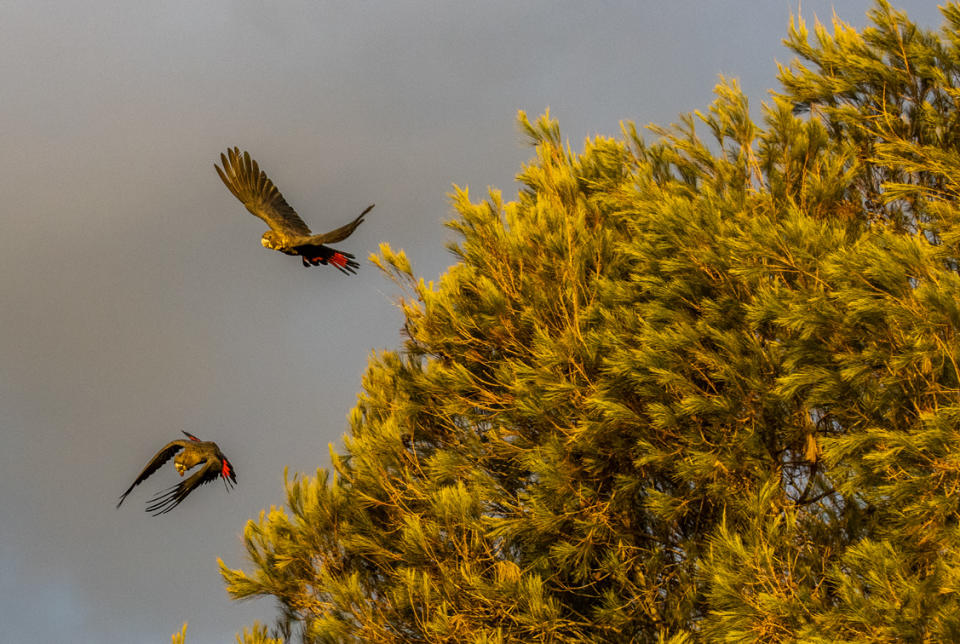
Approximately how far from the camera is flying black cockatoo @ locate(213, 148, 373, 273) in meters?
9.12

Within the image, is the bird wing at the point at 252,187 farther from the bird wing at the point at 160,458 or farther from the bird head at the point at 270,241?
the bird wing at the point at 160,458

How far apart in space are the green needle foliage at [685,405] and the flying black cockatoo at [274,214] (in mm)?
824

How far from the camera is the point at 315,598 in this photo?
9625 millimetres

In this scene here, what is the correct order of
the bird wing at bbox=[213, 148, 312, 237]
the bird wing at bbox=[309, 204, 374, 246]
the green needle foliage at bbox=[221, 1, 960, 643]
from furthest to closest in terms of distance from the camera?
the bird wing at bbox=[213, 148, 312, 237] → the bird wing at bbox=[309, 204, 374, 246] → the green needle foliage at bbox=[221, 1, 960, 643]

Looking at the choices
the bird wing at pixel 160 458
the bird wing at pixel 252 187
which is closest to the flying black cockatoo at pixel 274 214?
the bird wing at pixel 252 187

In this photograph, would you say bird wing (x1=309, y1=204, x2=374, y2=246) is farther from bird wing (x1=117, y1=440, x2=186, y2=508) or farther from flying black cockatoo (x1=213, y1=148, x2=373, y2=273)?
bird wing (x1=117, y1=440, x2=186, y2=508)

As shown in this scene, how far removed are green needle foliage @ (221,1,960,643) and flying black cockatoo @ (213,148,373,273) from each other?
824 mm

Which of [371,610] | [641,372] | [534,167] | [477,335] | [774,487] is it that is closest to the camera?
[774,487]

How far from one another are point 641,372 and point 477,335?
2151mm

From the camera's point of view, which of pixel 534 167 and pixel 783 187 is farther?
pixel 534 167

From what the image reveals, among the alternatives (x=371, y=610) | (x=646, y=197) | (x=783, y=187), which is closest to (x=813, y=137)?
(x=783, y=187)

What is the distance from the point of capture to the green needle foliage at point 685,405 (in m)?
6.76

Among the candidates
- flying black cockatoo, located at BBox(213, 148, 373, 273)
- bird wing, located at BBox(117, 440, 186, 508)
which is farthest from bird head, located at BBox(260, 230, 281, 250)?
bird wing, located at BBox(117, 440, 186, 508)

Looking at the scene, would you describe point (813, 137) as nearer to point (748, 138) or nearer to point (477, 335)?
point (748, 138)
